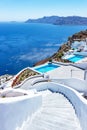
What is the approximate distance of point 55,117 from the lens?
9.41 m

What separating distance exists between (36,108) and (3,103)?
8.93 ft

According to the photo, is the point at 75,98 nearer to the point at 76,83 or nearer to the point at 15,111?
the point at 76,83

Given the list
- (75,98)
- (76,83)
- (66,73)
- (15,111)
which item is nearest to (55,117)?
(75,98)

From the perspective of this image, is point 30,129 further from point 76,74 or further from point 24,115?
point 76,74

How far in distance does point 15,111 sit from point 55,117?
179 cm

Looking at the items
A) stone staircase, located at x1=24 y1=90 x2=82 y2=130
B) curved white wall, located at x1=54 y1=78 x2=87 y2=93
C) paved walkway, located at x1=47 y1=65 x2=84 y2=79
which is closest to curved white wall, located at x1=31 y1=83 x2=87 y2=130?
stone staircase, located at x1=24 y1=90 x2=82 y2=130

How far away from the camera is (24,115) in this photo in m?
8.73

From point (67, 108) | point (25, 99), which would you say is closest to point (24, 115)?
point (25, 99)

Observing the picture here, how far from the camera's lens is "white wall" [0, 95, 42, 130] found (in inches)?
299

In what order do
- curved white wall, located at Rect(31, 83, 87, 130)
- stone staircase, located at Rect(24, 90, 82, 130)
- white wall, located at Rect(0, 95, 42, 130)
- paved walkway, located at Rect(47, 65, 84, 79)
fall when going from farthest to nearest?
paved walkway, located at Rect(47, 65, 84, 79), stone staircase, located at Rect(24, 90, 82, 130), curved white wall, located at Rect(31, 83, 87, 130), white wall, located at Rect(0, 95, 42, 130)

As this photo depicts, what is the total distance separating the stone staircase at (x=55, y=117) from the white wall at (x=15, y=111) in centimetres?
29

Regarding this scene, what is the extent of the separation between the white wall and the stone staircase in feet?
0.94

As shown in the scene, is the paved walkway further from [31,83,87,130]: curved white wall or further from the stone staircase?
the stone staircase

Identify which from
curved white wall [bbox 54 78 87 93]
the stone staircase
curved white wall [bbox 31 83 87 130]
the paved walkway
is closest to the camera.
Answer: curved white wall [bbox 31 83 87 130]
